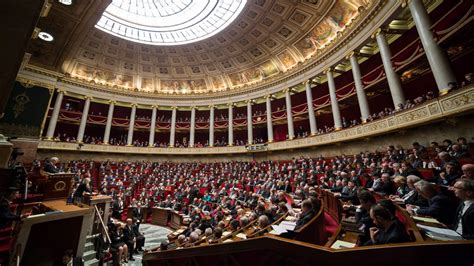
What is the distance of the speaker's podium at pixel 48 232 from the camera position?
3625mm

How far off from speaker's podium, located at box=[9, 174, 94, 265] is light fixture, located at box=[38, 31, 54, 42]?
4.73 m

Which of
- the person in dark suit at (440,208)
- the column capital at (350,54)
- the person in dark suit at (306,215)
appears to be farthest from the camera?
the column capital at (350,54)

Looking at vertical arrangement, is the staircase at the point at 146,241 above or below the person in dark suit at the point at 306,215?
below

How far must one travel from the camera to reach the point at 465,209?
182cm

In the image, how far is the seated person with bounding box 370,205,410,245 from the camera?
1.53 metres

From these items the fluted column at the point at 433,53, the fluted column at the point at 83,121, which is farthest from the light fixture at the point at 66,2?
the fluted column at the point at 83,121

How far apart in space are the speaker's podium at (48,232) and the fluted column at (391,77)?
11.5 metres

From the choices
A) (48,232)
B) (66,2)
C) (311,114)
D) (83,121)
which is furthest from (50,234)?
(83,121)

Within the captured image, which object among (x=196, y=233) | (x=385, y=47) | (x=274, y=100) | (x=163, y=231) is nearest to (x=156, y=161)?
(x=163, y=231)

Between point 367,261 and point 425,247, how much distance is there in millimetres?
340

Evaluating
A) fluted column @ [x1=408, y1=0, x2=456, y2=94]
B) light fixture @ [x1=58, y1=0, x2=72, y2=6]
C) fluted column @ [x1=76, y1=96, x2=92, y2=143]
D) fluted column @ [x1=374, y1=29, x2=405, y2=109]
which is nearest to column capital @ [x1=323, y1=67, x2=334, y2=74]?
fluted column @ [x1=374, y1=29, x2=405, y2=109]

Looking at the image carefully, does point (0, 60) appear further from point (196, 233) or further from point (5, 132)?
point (5, 132)

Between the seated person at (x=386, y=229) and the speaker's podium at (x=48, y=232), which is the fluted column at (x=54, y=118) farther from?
the seated person at (x=386, y=229)

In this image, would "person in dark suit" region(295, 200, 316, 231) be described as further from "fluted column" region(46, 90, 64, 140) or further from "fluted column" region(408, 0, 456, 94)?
"fluted column" region(46, 90, 64, 140)
